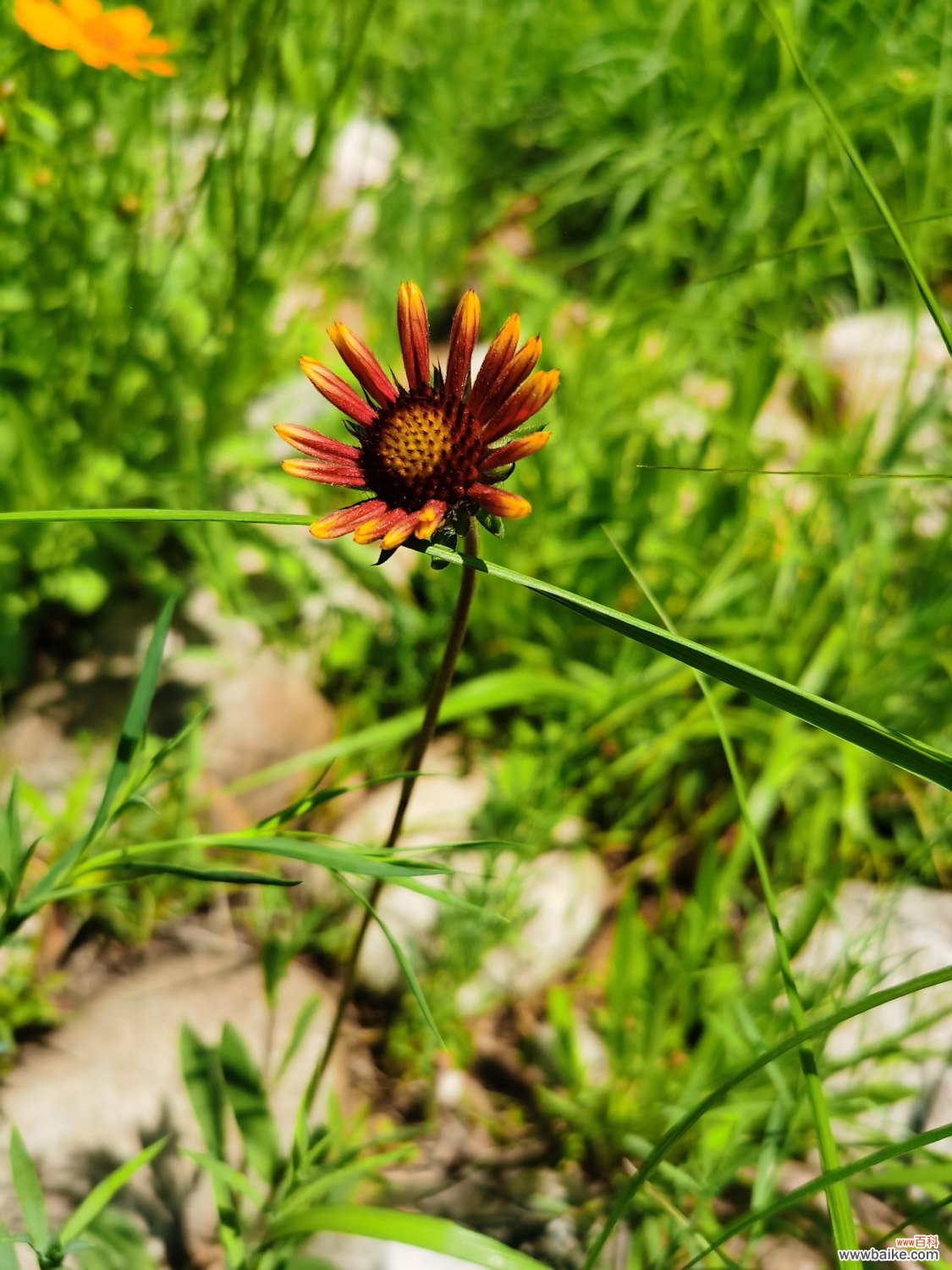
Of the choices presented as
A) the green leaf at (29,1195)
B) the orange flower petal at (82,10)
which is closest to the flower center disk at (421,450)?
the green leaf at (29,1195)

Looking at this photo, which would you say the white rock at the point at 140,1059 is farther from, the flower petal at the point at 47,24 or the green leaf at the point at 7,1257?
the flower petal at the point at 47,24

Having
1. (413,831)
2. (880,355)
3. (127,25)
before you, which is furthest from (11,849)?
(880,355)

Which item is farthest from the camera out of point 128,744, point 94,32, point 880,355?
point 880,355

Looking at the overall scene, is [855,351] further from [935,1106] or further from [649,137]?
[935,1106]

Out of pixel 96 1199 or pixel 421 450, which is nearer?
pixel 421 450

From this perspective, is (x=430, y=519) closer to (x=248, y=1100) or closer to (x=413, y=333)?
(x=413, y=333)

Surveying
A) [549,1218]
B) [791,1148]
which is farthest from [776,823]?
[549,1218]

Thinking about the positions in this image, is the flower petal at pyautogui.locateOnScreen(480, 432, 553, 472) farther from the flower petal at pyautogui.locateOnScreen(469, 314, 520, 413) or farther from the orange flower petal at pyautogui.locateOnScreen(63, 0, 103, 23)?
the orange flower petal at pyautogui.locateOnScreen(63, 0, 103, 23)
